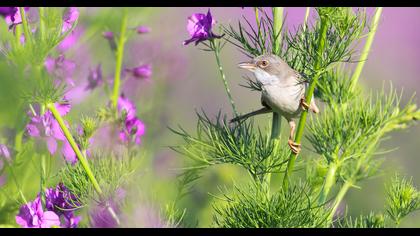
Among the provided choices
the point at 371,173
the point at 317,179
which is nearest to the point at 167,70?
the point at 371,173

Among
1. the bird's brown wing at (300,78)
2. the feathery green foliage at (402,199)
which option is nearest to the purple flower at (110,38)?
the bird's brown wing at (300,78)

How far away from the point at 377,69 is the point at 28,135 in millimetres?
2993

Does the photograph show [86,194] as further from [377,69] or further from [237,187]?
[377,69]

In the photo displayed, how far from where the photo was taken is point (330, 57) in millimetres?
1204

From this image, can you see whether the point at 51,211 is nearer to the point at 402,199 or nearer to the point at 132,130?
the point at 132,130

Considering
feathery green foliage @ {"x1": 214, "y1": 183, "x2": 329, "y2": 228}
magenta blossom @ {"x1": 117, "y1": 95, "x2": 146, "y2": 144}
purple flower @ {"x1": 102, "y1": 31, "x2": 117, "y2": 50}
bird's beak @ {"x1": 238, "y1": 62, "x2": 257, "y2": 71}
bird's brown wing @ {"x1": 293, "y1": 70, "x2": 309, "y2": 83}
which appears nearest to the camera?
feathery green foliage @ {"x1": 214, "y1": 183, "x2": 329, "y2": 228}

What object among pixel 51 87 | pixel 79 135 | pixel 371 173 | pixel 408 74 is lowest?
pixel 408 74

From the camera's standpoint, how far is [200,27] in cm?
143

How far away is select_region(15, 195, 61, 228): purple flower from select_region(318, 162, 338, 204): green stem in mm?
545

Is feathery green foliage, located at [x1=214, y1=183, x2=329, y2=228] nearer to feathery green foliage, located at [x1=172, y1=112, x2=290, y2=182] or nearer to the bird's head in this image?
feathery green foliage, located at [x1=172, y1=112, x2=290, y2=182]

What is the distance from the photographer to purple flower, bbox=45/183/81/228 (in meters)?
1.43

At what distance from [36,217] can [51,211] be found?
4 cm

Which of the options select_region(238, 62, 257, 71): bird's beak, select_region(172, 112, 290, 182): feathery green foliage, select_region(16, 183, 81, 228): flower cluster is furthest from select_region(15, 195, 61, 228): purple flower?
select_region(238, 62, 257, 71): bird's beak

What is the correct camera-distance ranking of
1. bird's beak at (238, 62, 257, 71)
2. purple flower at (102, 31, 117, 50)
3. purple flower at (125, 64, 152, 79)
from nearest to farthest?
1. bird's beak at (238, 62, 257, 71)
2. purple flower at (102, 31, 117, 50)
3. purple flower at (125, 64, 152, 79)
